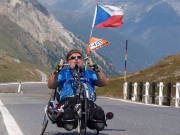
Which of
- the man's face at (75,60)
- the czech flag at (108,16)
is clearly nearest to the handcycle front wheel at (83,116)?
the man's face at (75,60)

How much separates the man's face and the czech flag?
18341 millimetres

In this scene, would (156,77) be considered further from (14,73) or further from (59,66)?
(14,73)

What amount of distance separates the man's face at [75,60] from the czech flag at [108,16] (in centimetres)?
1834

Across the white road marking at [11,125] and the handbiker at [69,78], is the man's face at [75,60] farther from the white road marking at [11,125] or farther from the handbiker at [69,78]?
the white road marking at [11,125]

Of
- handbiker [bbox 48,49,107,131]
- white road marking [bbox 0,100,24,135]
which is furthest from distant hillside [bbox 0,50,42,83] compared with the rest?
handbiker [bbox 48,49,107,131]

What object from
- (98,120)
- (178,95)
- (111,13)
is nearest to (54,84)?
(98,120)

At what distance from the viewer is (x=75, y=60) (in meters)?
9.41

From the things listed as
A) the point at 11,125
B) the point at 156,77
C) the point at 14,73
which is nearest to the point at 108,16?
the point at 156,77

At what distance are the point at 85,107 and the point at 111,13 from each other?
67.6 ft

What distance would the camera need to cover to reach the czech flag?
28042mm

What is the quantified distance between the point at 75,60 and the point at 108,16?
64.2 feet

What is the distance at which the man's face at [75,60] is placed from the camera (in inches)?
370

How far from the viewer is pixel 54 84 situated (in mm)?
9656

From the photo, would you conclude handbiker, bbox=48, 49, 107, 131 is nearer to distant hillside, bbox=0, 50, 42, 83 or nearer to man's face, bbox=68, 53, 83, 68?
man's face, bbox=68, 53, 83, 68
